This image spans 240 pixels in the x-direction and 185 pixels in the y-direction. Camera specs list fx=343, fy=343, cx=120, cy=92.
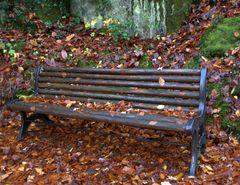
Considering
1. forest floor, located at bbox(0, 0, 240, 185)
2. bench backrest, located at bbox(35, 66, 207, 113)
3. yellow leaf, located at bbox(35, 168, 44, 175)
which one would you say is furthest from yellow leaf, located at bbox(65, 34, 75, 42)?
yellow leaf, located at bbox(35, 168, 44, 175)

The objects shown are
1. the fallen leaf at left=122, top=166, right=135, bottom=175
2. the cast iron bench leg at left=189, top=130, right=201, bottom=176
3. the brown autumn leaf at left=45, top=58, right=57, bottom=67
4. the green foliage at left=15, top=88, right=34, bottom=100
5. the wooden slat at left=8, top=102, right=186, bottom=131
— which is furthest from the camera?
the brown autumn leaf at left=45, top=58, right=57, bottom=67

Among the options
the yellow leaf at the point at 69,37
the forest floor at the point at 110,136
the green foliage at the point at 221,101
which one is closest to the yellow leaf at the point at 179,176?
the forest floor at the point at 110,136

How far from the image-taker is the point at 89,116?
3.72 metres

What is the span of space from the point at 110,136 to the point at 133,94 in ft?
2.26

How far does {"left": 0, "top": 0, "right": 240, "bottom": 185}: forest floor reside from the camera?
346 centimetres

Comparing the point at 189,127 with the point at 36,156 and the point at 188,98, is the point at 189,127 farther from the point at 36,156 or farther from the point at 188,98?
the point at 36,156

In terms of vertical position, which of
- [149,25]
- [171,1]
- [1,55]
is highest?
[171,1]

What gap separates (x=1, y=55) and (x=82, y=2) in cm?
195

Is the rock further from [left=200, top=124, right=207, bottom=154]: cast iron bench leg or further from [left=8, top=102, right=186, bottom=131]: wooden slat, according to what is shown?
[left=200, top=124, right=207, bottom=154]: cast iron bench leg

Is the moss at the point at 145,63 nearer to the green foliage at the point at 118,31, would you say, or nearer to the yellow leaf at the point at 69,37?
the green foliage at the point at 118,31

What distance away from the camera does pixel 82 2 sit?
265 inches

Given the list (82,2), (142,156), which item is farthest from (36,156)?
(82,2)

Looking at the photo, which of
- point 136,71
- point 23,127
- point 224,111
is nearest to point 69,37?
point 23,127

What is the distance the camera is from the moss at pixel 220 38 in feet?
15.9
